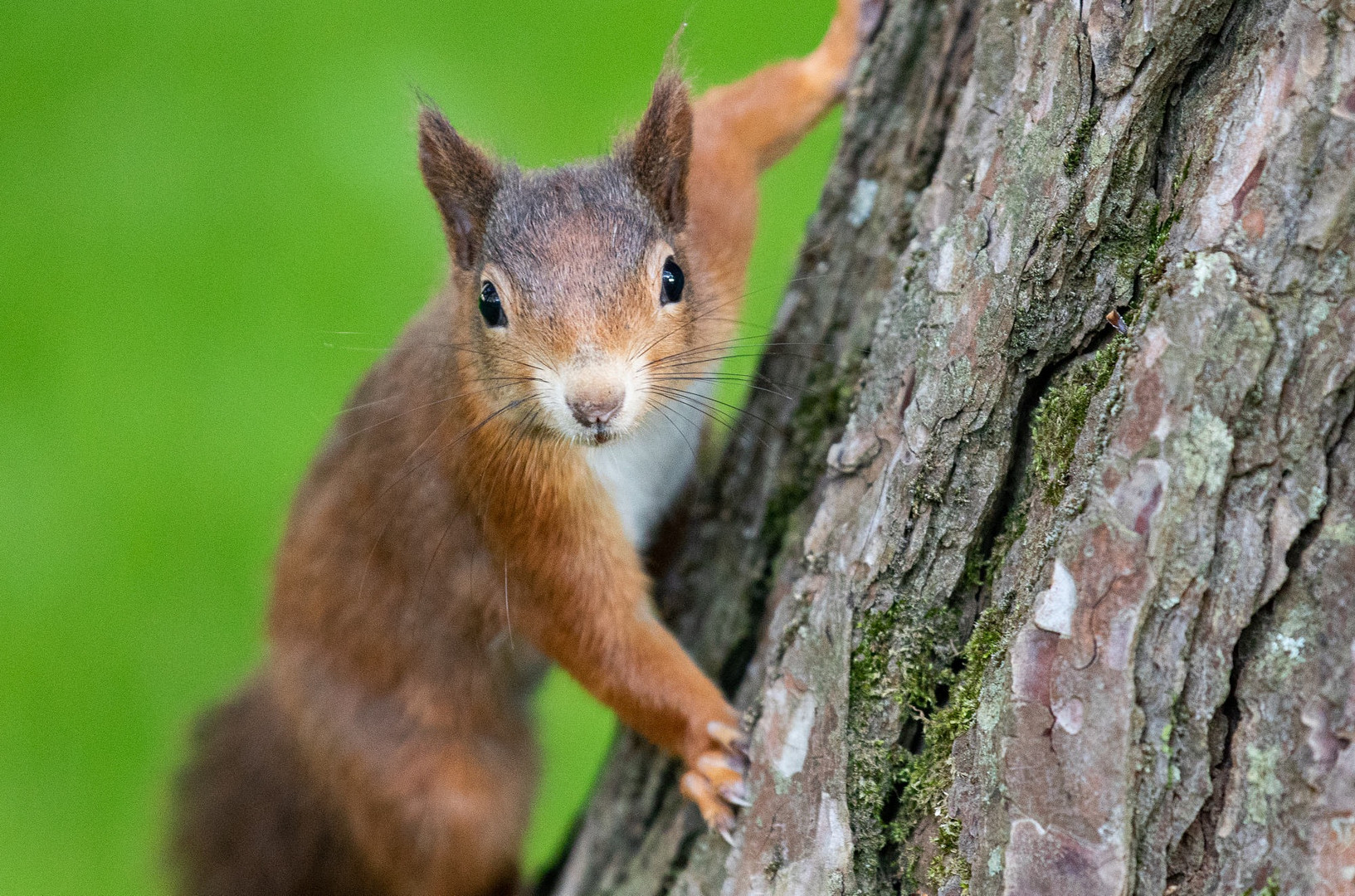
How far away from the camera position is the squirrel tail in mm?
3061

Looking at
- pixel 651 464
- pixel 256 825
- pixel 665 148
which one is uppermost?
pixel 665 148

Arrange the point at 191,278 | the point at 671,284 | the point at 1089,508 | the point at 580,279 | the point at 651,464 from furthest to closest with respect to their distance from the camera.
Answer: the point at 191,278 → the point at 651,464 → the point at 671,284 → the point at 580,279 → the point at 1089,508

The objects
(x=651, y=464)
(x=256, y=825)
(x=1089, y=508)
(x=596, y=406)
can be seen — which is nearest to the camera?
(x=1089, y=508)

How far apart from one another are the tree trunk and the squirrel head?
0.38 m

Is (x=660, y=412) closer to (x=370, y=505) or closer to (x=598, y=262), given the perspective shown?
(x=598, y=262)

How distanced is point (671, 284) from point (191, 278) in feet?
9.50

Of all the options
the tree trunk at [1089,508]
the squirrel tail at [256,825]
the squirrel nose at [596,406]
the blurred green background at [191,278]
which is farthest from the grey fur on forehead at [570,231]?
the blurred green background at [191,278]

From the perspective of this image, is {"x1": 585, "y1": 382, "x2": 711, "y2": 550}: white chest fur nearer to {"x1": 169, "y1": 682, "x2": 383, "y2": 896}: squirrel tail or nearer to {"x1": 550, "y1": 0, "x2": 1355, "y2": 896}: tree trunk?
{"x1": 550, "y1": 0, "x2": 1355, "y2": 896}: tree trunk

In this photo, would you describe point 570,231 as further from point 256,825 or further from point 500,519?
point 256,825

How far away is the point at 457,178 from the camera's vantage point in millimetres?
2475

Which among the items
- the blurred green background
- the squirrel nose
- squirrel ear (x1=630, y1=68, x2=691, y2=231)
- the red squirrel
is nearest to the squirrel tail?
the red squirrel

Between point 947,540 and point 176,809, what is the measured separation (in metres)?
2.31

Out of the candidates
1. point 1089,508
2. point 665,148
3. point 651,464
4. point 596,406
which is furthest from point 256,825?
point 1089,508

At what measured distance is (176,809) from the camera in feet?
10.8
